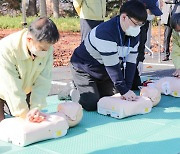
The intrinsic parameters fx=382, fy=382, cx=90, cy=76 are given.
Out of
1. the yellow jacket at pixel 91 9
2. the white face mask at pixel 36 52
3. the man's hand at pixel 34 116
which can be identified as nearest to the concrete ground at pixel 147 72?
the yellow jacket at pixel 91 9

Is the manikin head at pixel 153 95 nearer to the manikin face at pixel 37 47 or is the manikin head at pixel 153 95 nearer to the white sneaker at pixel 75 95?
the white sneaker at pixel 75 95

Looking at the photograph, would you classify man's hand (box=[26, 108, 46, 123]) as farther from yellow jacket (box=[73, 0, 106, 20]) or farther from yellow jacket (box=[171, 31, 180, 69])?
yellow jacket (box=[171, 31, 180, 69])

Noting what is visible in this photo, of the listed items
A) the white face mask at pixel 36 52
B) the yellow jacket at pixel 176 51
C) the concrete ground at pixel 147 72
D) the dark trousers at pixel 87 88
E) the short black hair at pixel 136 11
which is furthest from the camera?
the concrete ground at pixel 147 72

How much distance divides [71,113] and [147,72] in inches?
117

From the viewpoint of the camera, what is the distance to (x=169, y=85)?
4.30 metres

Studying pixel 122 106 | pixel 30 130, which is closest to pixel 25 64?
pixel 30 130

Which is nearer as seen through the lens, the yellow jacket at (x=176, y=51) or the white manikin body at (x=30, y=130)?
the white manikin body at (x=30, y=130)

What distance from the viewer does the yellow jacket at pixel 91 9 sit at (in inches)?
179

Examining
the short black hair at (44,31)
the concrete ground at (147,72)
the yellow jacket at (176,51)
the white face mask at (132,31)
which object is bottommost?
the concrete ground at (147,72)

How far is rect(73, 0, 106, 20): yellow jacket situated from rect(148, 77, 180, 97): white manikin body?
3.42ft

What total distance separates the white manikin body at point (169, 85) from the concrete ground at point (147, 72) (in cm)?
121

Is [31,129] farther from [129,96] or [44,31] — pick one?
[129,96]

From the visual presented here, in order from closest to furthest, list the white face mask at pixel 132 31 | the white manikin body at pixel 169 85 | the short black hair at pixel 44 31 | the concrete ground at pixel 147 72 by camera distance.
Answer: the short black hair at pixel 44 31 < the white face mask at pixel 132 31 < the white manikin body at pixel 169 85 < the concrete ground at pixel 147 72

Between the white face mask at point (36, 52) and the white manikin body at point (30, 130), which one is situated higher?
the white face mask at point (36, 52)
